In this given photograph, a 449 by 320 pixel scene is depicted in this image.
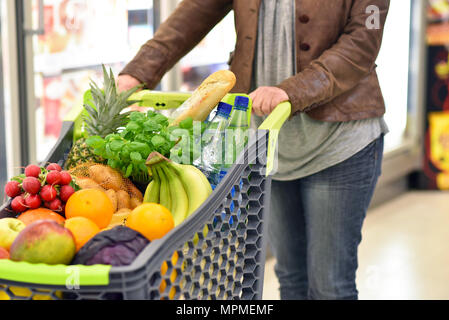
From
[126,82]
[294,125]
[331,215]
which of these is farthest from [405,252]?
[126,82]

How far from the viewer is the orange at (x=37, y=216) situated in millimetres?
1274

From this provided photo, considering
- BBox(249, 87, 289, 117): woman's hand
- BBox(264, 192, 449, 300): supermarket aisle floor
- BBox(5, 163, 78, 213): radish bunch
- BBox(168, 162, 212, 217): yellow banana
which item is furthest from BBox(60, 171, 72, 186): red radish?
BBox(264, 192, 449, 300): supermarket aisle floor

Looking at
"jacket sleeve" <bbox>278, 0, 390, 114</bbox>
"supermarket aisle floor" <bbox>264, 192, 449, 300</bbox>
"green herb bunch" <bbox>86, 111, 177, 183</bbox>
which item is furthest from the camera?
"supermarket aisle floor" <bbox>264, 192, 449, 300</bbox>

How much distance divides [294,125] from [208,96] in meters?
0.48

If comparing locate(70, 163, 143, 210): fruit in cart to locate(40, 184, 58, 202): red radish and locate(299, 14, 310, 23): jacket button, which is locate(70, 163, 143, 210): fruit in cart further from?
locate(299, 14, 310, 23): jacket button

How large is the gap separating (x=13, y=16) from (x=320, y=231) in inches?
63.8

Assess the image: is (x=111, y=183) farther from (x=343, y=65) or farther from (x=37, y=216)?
(x=343, y=65)

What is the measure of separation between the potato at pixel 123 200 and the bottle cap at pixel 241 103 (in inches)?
12.4

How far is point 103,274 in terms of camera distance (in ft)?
3.25

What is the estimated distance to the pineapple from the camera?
160 centimetres

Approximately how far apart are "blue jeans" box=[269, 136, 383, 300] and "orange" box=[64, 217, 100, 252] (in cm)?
84

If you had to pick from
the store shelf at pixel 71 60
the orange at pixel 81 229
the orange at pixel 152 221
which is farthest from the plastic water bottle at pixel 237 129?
the store shelf at pixel 71 60
